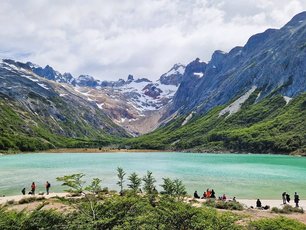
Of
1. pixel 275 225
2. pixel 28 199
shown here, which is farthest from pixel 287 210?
pixel 28 199

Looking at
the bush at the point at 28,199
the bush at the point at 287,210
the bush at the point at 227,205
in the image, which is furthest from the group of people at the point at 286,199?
the bush at the point at 28,199

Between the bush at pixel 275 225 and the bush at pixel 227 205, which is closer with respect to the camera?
the bush at pixel 275 225

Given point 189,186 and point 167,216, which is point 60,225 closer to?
point 167,216

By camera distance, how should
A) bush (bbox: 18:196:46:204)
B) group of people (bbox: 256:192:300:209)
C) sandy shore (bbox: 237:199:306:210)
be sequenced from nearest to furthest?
group of people (bbox: 256:192:300:209) → bush (bbox: 18:196:46:204) → sandy shore (bbox: 237:199:306:210)

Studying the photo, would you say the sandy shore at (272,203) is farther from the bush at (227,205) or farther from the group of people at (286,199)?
the bush at (227,205)

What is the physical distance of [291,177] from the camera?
89188 millimetres

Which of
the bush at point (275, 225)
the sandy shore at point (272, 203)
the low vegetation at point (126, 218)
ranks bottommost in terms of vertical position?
the sandy shore at point (272, 203)

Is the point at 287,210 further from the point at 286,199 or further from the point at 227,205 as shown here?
the point at 286,199

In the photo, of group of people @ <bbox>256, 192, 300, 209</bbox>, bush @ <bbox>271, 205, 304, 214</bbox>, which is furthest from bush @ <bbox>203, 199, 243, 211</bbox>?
bush @ <bbox>271, 205, 304, 214</bbox>

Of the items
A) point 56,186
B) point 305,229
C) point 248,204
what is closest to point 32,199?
point 56,186

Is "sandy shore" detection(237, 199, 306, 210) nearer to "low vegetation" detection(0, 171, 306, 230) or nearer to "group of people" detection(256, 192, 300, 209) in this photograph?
"group of people" detection(256, 192, 300, 209)

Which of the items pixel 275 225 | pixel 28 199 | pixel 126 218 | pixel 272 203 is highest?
pixel 126 218

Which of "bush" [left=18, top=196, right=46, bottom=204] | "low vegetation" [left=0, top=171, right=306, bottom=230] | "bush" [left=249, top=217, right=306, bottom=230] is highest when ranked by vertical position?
"low vegetation" [left=0, top=171, right=306, bottom=230]

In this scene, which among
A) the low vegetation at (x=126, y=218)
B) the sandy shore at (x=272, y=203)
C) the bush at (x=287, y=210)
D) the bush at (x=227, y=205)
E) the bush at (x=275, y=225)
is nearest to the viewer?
the low vegetation at (x=126, y=218)
